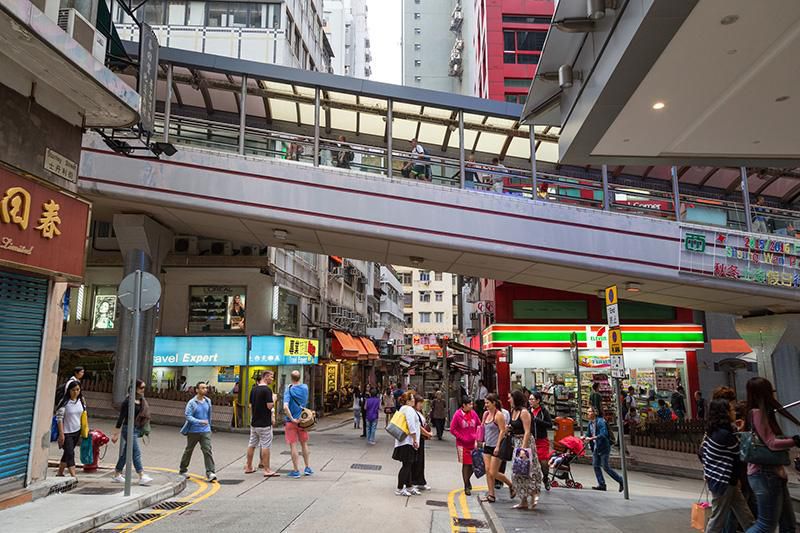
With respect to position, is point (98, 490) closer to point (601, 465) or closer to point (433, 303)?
point (601, 465)

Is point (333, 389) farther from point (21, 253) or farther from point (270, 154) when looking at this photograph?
point (21, 253)

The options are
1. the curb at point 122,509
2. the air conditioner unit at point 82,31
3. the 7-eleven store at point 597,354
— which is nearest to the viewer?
the curb at point 122,509

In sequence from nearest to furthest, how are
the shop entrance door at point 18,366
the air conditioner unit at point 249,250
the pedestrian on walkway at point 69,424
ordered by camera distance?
the shop entrance door at point 18,366
the pedestrian on walkway at point 69,424
the air conditioner unit at point 249,250

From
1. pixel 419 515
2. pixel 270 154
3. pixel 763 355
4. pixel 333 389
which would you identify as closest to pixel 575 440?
pixel 419 515

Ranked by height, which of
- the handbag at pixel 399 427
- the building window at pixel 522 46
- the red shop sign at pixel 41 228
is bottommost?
the handbag at pixel 399 427

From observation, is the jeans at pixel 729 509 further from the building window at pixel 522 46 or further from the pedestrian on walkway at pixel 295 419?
the building window at pixel 522 46

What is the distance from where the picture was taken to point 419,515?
820cm

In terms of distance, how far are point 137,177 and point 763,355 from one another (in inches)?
801

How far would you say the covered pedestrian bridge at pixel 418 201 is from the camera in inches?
640

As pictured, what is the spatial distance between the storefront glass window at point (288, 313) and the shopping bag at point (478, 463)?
548 inches

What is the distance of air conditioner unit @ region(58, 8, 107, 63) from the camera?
8.48 meters

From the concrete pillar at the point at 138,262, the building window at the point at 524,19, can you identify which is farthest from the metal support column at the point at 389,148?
the building window at the point at 524,19

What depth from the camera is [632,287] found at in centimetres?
1795

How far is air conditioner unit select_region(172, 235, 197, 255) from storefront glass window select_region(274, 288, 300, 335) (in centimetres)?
365
